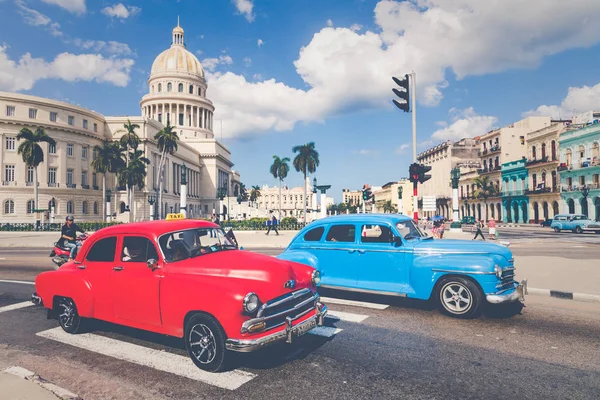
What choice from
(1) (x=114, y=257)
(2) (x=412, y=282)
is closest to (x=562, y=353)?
(2) (x=412, y=282)

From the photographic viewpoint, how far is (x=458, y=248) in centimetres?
670

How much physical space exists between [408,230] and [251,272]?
13.0 feet

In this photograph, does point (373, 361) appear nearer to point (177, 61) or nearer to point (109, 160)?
point (109, 160)

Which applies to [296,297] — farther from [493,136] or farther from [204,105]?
[204,105]

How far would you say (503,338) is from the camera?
18.0 feet

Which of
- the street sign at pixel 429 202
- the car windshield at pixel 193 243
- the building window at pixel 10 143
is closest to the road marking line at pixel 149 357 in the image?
the car windshield at pixel 193 243

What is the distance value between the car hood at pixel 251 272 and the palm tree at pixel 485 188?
208 feet

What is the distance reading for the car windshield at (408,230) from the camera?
23.6 feet

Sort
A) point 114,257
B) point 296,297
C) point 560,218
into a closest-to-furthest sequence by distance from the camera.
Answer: point 296,297 → point 114,257 → point 560,218

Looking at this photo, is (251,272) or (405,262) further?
(405,262)

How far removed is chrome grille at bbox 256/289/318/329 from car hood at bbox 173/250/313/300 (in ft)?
0.25

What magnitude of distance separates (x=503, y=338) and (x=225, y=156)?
113 meters

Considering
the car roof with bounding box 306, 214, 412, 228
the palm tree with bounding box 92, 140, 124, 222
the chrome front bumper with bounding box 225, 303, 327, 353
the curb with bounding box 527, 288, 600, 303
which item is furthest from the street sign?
the palm tree with bounding box 92, 140, 124, 222

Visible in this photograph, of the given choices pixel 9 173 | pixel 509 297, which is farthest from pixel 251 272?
pixel 9 173
